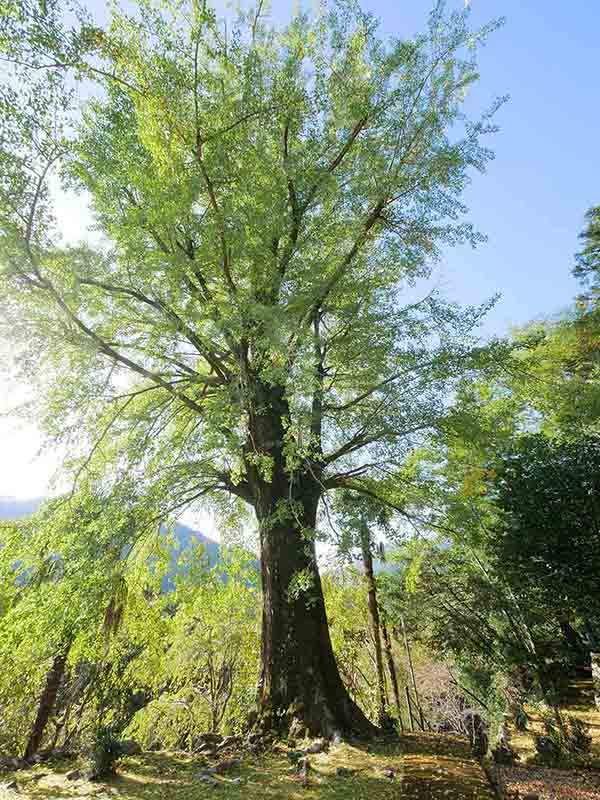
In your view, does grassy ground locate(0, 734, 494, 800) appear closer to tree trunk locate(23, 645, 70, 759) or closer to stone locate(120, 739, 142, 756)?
stone locate(120, 739, 142, 756)

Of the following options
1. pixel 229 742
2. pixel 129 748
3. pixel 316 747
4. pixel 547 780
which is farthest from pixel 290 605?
pixel 547 780

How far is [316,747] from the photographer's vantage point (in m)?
4.89

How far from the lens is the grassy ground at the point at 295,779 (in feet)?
12.4

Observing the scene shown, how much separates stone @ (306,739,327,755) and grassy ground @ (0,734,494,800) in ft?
0.32

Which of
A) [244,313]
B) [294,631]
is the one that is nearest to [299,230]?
[244,313]

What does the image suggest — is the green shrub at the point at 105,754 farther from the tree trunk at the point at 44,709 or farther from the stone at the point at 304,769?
the tree trunk at the point at 44,709

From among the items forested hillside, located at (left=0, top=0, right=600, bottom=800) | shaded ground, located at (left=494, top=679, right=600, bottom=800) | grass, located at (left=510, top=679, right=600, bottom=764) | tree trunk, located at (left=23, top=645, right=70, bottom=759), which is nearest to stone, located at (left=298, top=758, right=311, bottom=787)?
forested hillside, located at (left=0, top=0, right=600, bottom=800)

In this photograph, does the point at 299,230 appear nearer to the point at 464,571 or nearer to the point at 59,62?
the point at 59,62

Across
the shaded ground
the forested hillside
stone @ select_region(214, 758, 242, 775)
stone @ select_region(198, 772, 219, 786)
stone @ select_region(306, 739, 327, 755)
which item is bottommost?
the shaded ground

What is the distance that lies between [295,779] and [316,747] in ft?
2.85

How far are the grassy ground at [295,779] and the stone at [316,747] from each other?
0.32ft

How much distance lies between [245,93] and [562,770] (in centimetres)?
989

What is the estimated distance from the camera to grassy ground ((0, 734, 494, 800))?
379 centimetres

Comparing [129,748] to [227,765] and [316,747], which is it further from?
[316,747]
